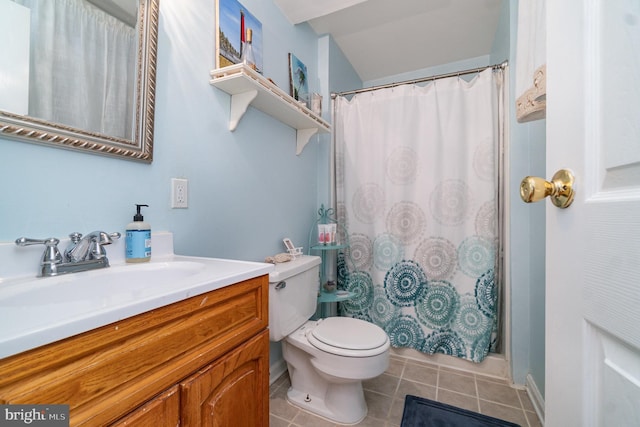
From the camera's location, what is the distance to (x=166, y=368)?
0.54 metres

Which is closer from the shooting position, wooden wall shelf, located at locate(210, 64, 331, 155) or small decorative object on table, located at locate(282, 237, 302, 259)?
wooden wall shelf, located at locate(210, 64, 331, 155)

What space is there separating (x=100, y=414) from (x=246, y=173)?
41.5 inches

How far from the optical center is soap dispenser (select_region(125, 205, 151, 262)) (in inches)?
32.4

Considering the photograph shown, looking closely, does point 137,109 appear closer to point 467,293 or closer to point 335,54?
point 335,54

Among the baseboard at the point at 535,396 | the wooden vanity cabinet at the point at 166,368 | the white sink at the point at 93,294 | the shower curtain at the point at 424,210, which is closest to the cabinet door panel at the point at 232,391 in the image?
the wooden vanity cabinet at the point at 166,368

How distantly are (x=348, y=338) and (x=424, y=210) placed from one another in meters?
1.00

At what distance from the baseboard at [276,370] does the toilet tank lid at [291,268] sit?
2.18 ft

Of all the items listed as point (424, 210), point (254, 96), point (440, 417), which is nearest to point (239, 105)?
point (254, 96)

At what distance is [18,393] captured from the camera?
0.35 m

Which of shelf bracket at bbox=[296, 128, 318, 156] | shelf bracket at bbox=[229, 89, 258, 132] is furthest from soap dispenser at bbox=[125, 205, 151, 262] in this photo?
shelf bracket at bbox=[296, 128, 318, 156]

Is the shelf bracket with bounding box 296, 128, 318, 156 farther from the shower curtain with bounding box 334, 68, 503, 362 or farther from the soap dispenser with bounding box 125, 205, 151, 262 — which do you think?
the soap dispenser with bounding box 125, 205, 151, 262

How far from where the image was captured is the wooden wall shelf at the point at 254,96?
3.59ft

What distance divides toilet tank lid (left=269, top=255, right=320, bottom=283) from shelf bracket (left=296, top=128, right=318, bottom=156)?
73 centimetres

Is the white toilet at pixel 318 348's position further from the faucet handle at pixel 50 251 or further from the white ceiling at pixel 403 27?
the white ceiling at pixel 403 27
